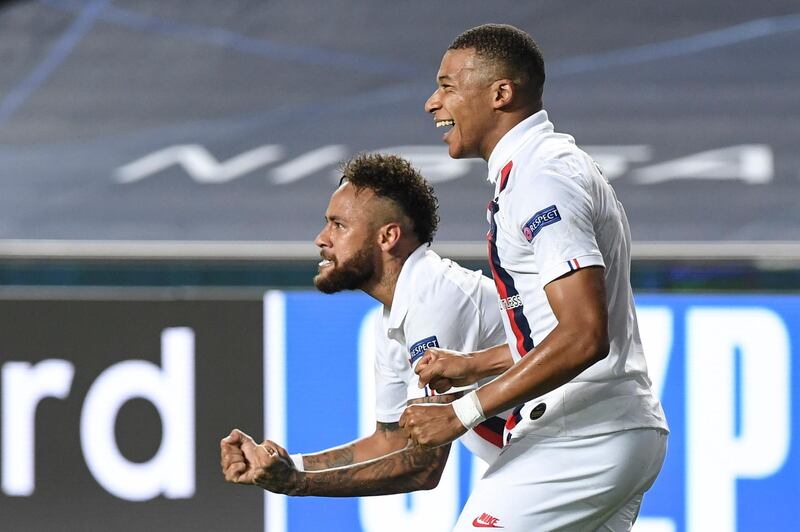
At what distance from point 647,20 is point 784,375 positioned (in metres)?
2.55

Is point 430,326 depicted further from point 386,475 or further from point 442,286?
point 386,475

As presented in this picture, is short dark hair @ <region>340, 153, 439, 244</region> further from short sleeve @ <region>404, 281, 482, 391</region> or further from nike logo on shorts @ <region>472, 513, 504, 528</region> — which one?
nike logo on shorts @ <region>472, 513, 504, 528</region>

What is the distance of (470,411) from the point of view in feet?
7.67

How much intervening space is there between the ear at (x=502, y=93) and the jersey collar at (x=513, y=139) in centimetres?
5

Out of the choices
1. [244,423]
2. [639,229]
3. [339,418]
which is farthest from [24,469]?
[639,229]

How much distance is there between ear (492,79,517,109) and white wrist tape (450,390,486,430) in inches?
23.6

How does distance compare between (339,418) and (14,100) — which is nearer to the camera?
(339,418)

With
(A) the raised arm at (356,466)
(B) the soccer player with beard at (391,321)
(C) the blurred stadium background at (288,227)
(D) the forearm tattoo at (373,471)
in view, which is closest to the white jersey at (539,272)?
(B) the soccer player with beard at (391,321)

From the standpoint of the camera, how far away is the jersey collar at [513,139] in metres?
2.56

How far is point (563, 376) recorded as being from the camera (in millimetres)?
2279

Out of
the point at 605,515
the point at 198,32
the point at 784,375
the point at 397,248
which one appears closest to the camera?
the point at 605,515

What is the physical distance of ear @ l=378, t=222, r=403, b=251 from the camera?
11.0ft

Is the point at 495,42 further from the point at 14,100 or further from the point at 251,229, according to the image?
the point at 14,100

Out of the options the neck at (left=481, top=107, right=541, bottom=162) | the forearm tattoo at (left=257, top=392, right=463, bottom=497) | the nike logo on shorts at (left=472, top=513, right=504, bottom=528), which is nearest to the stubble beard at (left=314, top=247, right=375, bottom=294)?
the forearm tattoo at (left=257, top=392, right=463, bottom=497)
